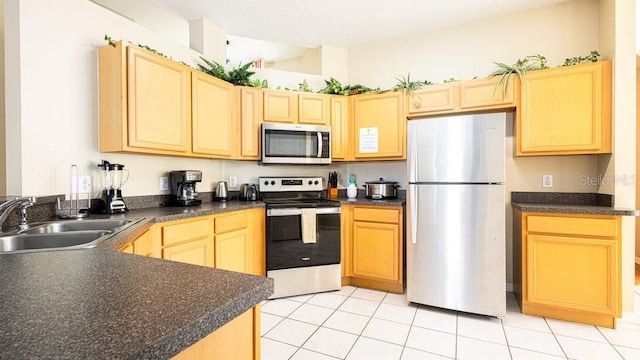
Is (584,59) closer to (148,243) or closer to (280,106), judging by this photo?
(280,106)

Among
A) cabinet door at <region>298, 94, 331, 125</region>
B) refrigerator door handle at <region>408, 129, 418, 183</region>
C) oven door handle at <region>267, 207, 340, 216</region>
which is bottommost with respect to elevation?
oven door handle at <region>267, 207, 340, 216</region>

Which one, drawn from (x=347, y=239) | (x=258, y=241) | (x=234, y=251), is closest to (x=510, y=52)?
(x=347, y=239)

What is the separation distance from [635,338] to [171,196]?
145 inches

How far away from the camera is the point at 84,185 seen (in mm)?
2125

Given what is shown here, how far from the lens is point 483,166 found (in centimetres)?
241

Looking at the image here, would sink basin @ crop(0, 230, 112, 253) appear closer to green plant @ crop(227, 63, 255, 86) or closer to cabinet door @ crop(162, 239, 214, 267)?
cabinet door @ crop(162, 239, 214, 267)

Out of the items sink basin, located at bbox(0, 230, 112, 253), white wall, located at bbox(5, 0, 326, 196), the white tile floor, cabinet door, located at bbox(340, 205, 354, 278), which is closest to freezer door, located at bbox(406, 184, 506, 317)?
the white tile floor

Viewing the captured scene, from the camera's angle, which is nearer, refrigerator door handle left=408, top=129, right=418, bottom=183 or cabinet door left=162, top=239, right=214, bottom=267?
cabinet door left=162, top=239, right=214, bottom=267

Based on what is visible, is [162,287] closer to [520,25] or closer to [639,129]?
[520,25]

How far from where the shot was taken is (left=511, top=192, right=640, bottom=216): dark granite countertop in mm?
2219

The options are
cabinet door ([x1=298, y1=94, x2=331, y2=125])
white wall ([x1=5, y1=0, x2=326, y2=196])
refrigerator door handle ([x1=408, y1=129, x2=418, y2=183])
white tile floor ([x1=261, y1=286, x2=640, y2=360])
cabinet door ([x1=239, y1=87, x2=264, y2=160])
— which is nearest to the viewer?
white wall ([x1=5, y1=0, x2=326, y2=196])

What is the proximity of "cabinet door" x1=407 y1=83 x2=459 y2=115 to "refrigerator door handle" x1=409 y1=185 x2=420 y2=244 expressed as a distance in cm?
86

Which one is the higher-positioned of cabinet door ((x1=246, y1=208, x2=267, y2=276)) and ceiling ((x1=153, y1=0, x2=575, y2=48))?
ceiling ((x1=153, y1=0, x2=575, y2=48))

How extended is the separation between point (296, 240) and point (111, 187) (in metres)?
1.55
